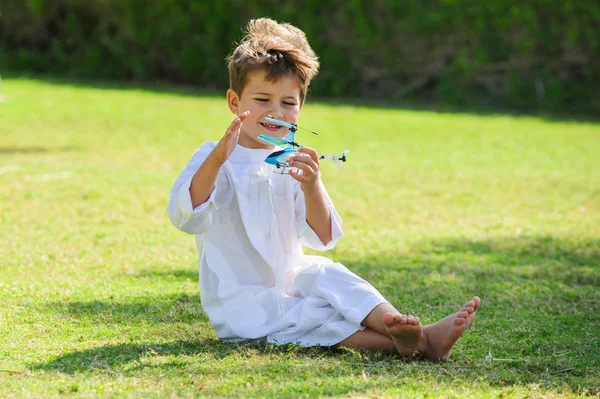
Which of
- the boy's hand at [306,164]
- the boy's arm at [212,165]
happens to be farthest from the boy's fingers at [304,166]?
the boy's arm at [212,165]

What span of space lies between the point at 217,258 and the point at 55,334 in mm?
707

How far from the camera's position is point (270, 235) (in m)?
3.63

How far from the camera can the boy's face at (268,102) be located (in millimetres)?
3596

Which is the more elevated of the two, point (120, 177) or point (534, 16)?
point (534, 16)

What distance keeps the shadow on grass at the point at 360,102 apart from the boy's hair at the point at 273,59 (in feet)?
32.7

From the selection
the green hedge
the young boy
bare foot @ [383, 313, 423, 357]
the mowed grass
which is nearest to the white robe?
the young boy

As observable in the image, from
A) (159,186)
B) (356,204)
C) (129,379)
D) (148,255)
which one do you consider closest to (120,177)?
(159,186)

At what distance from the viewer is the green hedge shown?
13.9m

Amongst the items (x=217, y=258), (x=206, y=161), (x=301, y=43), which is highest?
(x=301, y=43)

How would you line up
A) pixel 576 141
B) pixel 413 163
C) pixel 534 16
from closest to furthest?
pixel 413 163 < pixel 576 141 < pixel 534 16

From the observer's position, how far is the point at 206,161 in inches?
132

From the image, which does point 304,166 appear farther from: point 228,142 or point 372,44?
point 372,44

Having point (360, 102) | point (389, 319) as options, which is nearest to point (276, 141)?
point (389, 319)

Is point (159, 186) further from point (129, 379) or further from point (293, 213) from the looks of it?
point (129, 379)
